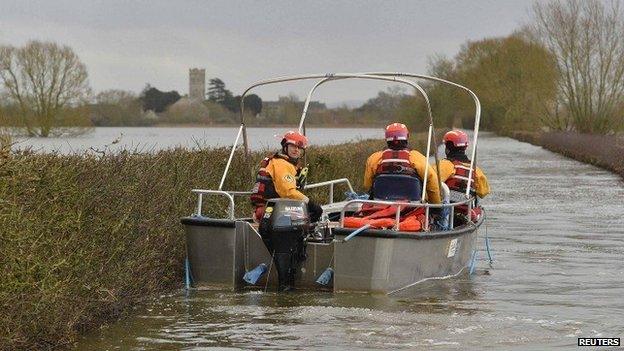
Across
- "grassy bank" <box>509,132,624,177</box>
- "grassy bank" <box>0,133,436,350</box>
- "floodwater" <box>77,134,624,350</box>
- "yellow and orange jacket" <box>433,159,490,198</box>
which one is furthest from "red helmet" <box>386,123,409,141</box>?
"grassy bank" <box>509,132,624,177</box>

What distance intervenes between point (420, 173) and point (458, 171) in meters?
2.57

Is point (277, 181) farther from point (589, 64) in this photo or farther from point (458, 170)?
point (589, 64)

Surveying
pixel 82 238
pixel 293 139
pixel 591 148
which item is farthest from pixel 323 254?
pixel 591 148

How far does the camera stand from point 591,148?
2157 inches

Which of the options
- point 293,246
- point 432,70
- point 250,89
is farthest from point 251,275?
point 432,70

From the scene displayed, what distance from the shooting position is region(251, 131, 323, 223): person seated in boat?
43.9ft

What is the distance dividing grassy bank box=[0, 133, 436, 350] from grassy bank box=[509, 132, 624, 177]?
1217 inches

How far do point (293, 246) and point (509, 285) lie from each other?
3.48 m

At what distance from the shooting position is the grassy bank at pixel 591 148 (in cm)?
4591

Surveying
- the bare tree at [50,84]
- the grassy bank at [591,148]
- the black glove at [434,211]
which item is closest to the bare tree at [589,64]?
the grassy bank at [591,148]

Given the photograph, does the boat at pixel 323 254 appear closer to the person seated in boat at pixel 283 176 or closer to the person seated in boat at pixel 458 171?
the person seated in boat at pixel 283 176

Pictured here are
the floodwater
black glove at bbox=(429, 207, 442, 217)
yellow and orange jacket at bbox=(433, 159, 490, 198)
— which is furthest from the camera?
yellow and orange jacket at bbox=(433, 159, 490, 198)

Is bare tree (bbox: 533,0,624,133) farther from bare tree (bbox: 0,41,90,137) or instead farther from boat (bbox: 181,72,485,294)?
boat (bbox: 181,72,485,294)

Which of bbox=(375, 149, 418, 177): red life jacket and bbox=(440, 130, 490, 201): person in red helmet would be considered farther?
bbox=(440, 130, 490, 201): person in red helmet
